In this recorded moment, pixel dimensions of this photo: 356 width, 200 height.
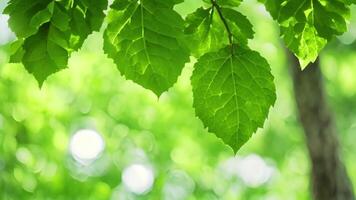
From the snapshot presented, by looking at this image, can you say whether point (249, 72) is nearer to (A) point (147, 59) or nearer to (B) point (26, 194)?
(A) point (147, 59)

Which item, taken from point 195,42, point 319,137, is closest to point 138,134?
point 319,137

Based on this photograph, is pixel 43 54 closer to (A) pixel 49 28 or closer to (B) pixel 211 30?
(A) pixel 49 28

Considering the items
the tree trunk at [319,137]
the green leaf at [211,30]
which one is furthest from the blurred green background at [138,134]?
the green leaf at [211,30]

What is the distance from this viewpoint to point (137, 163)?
8.62 meters

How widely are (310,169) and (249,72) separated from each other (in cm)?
421

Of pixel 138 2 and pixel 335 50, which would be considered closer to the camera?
pixel 138 2

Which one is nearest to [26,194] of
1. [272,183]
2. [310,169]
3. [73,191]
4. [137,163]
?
[73,191]

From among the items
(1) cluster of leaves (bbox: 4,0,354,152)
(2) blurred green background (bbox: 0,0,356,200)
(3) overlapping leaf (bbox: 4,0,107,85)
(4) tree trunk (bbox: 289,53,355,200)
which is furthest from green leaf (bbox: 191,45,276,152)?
(2) blurred green background (bbox: 0,0,356,200)

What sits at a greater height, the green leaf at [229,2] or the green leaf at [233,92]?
the green leaf at [229,2]

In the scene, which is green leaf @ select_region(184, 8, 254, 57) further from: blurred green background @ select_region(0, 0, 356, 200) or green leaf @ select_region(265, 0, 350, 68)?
blurred green background @ select_region(0, 0, 356, 200)

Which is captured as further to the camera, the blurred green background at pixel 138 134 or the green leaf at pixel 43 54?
the blurred green background at pixel 138 134

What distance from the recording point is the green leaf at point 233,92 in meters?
0.76

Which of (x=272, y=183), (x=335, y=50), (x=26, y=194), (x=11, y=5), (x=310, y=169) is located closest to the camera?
(x=11, y=5)

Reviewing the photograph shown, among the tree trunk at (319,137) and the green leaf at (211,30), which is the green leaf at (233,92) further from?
the tree trunk at (319,137)
